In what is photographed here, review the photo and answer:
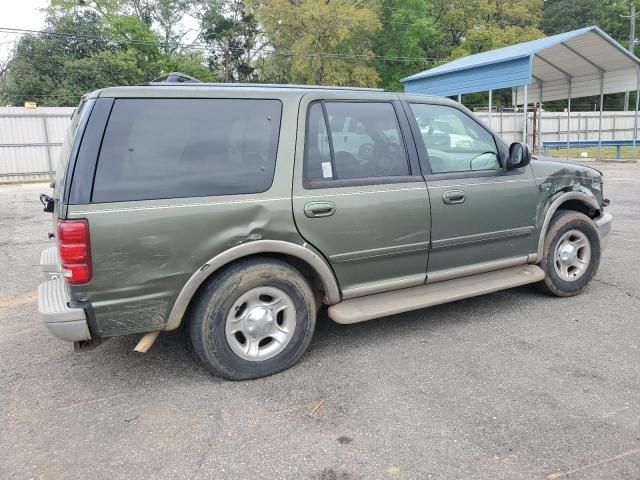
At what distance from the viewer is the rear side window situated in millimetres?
2975

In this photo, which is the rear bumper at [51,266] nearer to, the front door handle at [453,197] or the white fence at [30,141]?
the front door handle at [453,197]

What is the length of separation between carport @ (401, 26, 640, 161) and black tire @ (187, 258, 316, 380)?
14143mm

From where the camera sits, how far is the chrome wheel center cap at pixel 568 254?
4738 mm

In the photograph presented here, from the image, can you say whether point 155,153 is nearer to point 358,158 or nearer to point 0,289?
point 358,158

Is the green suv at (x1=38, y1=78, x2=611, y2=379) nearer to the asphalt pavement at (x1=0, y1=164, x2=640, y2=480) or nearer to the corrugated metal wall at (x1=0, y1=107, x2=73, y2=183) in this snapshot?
the asphalt pavement at (x1=0, y1=164, x2=640, y2=480)

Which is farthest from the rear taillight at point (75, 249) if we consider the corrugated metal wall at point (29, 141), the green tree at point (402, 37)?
the green tree at point (402, 37)

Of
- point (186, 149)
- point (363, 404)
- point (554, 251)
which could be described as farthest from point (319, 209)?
point (554, 251)

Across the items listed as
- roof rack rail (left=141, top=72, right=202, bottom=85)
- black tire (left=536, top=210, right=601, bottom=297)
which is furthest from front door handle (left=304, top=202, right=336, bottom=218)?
black tire (left=536, top=210, right=601, bottom=297)

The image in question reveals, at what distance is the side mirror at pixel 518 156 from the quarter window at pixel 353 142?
1.00 meters

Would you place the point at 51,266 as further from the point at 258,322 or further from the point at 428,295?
the point at 428,295

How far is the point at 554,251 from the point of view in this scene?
4.66 metres

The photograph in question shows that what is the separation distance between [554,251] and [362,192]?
215 centimetres

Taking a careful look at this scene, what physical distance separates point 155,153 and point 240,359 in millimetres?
1395

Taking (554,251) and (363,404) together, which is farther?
(554,251)
